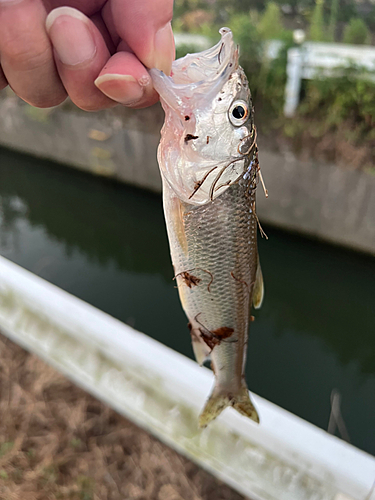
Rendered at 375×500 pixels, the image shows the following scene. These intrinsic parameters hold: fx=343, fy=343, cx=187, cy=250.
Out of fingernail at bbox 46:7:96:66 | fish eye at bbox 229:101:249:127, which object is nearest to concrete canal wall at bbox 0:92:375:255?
fish eye at bbox 229:101:249:127

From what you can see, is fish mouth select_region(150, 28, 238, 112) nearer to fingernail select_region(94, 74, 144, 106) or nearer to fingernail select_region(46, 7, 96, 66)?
fingernail select_region(94, 74, 144, 106)

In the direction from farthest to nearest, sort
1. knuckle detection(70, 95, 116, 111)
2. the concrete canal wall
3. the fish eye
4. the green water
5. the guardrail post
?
the guardrail post → the concrete canal wall → the green water → the fish eye → knuckle detection(70, 95, 116, 111)

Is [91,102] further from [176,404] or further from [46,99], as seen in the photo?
[176,404]

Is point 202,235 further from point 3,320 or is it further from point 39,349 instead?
point 3,320

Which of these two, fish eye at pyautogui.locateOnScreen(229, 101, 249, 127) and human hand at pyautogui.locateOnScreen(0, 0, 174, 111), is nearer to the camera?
human hand at pyautogui.locateOnScreen(0, 0, 174, 111)

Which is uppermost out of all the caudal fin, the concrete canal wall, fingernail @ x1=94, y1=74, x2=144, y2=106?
fingernail @ x1=94, y1=74, x2=144, y2=106

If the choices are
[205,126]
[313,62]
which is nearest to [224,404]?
[205,126]

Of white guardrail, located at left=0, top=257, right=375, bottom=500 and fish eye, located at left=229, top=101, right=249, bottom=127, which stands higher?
fish eye, located at left=229, top=101, right=249, bottom=127

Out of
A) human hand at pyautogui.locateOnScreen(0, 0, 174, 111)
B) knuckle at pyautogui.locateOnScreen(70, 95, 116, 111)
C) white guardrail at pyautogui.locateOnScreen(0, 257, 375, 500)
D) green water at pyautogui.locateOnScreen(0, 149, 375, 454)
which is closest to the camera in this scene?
human hand at pyautogui.locateOnScreen(0, 0, 174, 111)
